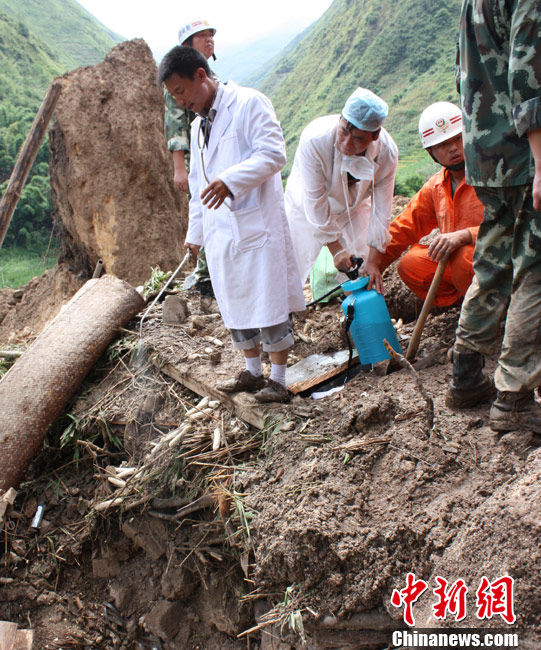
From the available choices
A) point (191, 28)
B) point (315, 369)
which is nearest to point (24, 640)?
point (315, 369)

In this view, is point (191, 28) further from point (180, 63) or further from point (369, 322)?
point (369, 322)

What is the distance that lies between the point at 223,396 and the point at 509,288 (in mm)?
1845

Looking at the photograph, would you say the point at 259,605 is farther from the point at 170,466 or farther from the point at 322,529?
the point at 170,466

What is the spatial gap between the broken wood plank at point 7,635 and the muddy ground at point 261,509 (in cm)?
33

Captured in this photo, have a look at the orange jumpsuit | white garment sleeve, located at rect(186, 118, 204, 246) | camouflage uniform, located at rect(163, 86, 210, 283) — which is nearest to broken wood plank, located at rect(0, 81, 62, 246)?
camouflage uniform, located at rect(163, 86, 210, 283)

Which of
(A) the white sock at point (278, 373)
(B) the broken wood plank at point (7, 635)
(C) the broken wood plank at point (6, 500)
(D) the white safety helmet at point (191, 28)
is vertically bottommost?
(B) the broken wood plank at point (7, 635)

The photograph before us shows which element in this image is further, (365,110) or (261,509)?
(365,110)

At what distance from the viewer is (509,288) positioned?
8.01 feet

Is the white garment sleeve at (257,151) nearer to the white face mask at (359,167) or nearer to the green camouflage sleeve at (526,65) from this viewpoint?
the white face mask at (359,167)

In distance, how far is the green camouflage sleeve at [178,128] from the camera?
4664mm

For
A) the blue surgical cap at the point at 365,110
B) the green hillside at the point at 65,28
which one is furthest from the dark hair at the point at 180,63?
the green hillside at the point at 65,28

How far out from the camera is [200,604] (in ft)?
10.0

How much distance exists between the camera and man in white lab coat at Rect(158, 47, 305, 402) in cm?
289

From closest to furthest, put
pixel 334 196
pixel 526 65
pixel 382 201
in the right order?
pixel 526 65, pixel 382 201, pixel 334 196
